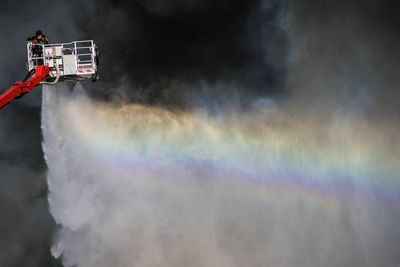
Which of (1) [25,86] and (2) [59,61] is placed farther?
(2) [59,61]

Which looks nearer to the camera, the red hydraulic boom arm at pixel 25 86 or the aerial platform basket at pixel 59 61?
the red hydraulic boom arm at pixel 25 86

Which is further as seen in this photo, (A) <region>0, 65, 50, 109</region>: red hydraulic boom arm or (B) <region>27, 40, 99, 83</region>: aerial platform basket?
(B) <region>27, 40, 99, 83</region>: aerial platform basket

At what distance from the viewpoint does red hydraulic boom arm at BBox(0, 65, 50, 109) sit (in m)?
12.0

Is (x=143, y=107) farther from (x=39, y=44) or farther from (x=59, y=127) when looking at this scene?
(x=39, y=44)

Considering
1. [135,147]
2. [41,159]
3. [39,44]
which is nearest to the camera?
[39,44]

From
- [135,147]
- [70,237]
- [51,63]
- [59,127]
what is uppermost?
[51,63]

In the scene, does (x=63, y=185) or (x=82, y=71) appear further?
(x=63, y=185)

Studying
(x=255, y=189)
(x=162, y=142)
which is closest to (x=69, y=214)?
(x=162, y=142)

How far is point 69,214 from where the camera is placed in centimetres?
1720

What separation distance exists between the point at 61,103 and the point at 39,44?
438cm

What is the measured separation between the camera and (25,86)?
12.4 metres

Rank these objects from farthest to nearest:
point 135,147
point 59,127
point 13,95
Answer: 1. point 135,147
2. point 59,127
3. point 13,95

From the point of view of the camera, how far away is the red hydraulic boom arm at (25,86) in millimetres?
11953

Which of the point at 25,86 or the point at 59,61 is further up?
the point at 59,61
